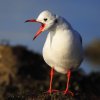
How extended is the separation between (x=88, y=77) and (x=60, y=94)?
58.6 feet

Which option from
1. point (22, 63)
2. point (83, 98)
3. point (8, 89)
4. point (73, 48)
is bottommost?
point (22, 63)

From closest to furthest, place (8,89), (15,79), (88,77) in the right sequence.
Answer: (8,89) < (88,77) < (15,79)

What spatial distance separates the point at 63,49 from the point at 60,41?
0.45 ft

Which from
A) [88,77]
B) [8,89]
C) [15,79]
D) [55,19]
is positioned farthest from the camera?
[15,79]

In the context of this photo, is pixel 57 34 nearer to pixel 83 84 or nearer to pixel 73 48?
pixel 73 48

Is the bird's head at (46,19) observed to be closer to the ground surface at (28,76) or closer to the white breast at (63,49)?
the white breast at (63,49)

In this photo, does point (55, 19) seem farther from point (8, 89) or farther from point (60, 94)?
point (8, 89)

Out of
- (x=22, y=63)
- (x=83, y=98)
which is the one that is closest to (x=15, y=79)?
(x=22, y=63)

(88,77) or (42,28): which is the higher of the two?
(42,28)

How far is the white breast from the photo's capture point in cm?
1364

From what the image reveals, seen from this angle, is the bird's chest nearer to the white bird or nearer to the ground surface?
the white bird

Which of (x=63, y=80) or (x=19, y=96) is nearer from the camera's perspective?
(x=19, y=96)

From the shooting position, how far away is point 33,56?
3741cm

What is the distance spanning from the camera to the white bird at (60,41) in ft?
44.4
